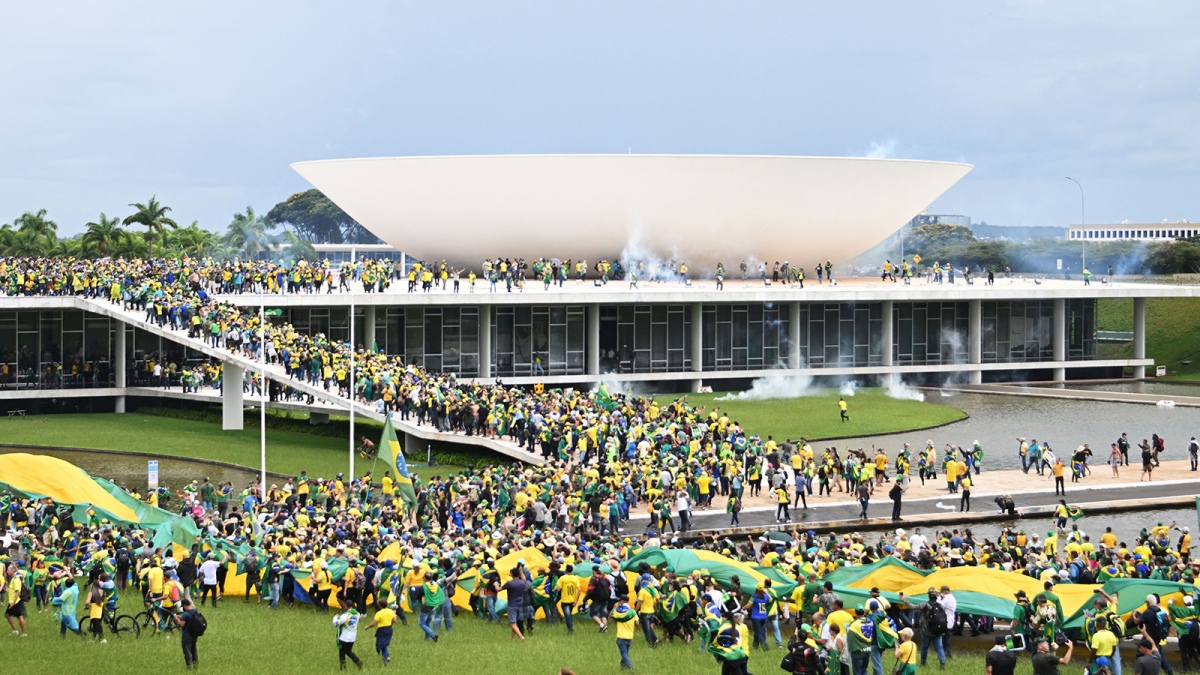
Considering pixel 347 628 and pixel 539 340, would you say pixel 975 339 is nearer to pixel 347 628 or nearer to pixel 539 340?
pixel 539 340

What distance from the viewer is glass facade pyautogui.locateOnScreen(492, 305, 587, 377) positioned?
53094 mm

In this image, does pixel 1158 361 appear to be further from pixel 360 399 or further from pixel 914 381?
pixel 360 399

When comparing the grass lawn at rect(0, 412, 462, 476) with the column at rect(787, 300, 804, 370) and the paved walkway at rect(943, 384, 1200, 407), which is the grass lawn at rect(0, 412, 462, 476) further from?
the paved walkway at rect(943, 384, 1200, 407)

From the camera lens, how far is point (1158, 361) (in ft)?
203

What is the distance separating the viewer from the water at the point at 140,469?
1369 inches

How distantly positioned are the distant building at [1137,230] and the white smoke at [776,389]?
4742 inches

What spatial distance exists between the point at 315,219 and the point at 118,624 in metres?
133

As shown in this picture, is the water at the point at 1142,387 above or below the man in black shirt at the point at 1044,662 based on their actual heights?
above

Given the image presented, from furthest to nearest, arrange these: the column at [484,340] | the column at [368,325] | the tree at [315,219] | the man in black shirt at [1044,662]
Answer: the tree at [315,219] → the column at [484,340] → the column at [368,325] → the man in black shirt at [1044,662]

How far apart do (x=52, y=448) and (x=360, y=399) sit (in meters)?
8.28

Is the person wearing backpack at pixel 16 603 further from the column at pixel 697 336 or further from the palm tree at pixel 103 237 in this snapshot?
the palm tree at pixel 103 237

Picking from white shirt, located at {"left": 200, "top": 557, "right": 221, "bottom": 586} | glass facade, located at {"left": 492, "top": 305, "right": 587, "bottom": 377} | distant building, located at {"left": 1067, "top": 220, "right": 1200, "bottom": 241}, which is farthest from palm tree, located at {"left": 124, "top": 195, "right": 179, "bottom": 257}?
distant building, located at {"left": 1067, "top": 220, "right": 1200, "bottom": 241}

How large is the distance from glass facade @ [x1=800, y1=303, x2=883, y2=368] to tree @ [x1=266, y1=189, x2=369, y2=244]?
312 ft

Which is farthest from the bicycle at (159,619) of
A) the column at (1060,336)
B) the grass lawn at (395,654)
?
the column at (1060,336)
